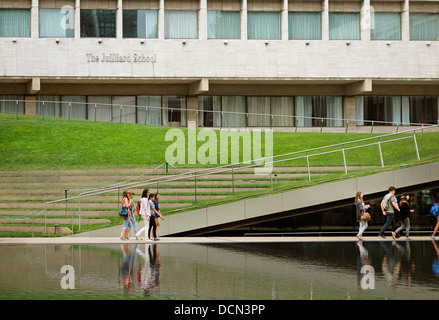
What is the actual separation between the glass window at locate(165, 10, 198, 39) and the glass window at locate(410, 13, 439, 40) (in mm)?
13686

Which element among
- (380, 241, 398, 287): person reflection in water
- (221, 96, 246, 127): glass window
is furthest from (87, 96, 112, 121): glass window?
(380, 241, 398, 287): person reflection in water

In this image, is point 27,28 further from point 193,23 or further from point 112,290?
point 112,290

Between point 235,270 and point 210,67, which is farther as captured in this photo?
point 210,67

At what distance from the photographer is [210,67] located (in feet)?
132

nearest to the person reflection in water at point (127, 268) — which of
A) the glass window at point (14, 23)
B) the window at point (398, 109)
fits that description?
the glass window at point (14, 23)

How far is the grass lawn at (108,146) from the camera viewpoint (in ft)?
81.4

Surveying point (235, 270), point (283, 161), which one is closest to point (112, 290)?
point (235, 270)

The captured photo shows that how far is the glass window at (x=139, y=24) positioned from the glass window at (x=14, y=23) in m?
5.85

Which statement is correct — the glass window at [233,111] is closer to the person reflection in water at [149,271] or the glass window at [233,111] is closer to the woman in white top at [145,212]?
the woman in white top at [145,212]

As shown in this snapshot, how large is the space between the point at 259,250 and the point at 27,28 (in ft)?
91.5

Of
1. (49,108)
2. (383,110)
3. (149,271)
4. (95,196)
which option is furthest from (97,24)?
(149,271)

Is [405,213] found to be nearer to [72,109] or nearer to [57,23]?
[72,109]

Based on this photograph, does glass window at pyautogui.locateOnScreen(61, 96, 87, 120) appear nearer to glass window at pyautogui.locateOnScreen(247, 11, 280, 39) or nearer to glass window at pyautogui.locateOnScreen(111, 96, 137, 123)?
glass window at pyautogui.locateOnScreen(111, 96, 137, 123)
